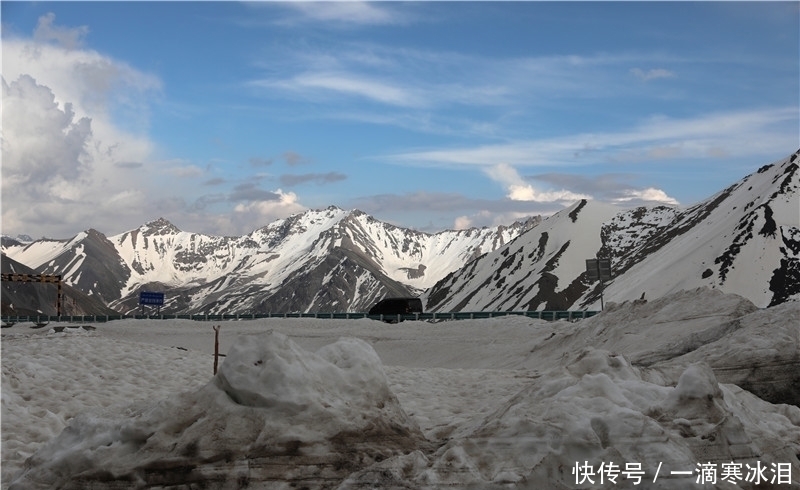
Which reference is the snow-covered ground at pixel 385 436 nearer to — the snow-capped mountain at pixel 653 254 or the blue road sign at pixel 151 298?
the blue road sign at pixel 151 298

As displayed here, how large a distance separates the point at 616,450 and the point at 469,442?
1.59 m

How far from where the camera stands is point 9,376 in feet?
53.9

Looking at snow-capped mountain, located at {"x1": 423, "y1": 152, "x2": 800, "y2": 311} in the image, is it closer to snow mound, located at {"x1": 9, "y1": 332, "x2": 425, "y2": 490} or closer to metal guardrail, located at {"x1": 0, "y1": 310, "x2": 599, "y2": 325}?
metal guardrail, located at {"x1": 0, "y1": 310, "x2": 599, "y2": 325}

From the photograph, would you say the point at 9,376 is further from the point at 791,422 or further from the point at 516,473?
the point at 791,422

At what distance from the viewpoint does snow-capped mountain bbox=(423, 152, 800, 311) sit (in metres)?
92.2

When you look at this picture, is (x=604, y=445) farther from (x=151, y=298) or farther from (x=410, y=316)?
(x=151, y=298)

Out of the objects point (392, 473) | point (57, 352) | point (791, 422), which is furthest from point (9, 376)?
point (791, 422)

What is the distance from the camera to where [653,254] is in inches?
4845

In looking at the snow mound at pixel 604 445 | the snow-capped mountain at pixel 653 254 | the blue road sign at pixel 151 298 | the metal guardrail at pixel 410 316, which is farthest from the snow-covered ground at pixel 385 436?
the snow-capped mountain at pixel 653 254

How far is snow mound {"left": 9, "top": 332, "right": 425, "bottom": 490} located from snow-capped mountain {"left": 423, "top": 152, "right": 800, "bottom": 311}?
272 ft

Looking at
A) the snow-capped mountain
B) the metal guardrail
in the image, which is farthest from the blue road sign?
the snow-capped mountain

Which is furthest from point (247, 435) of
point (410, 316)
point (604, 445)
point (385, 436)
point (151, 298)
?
point (151, 298)

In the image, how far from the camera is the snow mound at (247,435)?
8500 millimetres

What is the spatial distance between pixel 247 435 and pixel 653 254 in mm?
122134
